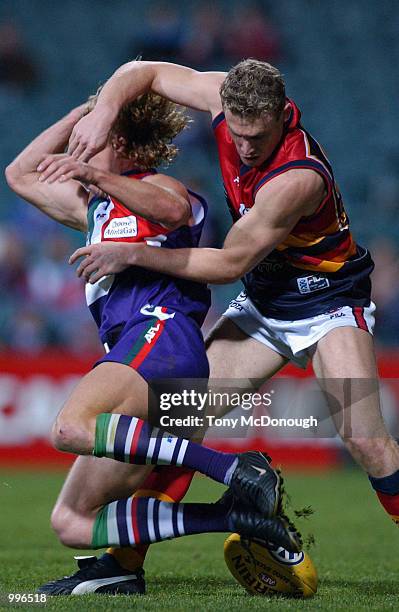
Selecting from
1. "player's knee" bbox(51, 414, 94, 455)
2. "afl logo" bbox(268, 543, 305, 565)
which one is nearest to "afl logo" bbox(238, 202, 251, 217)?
"player's knee" bbox(51, 414, 94, 455)

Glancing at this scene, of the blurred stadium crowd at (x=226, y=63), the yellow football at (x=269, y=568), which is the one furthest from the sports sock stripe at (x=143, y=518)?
the blurred stadium crowd at (x=226, y=63)

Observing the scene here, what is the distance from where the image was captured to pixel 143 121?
5.18 metres

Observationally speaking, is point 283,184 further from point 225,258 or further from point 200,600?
point 200,600

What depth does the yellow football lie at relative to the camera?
15.5 ft

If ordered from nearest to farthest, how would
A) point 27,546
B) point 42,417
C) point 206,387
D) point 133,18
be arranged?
point 206,387
point 27,546
point 42,417
point 133,18

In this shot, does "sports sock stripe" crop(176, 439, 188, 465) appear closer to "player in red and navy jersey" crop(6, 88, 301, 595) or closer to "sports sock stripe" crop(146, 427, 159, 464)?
"player in red and navy jersey" crop(6, 88, 301, 595)

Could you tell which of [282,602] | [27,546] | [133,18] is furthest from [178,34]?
[282,602]

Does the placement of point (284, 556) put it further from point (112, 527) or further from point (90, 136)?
point (90, 136)

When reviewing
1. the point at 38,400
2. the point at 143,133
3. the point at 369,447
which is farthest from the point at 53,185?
the point at 38,400

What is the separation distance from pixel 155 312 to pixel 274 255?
0.73 meters

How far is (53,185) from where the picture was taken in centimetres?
536

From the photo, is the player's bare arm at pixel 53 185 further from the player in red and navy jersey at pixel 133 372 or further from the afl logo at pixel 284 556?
the afl logo at pixel 284 556

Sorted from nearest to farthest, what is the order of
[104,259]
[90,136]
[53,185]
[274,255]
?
[104,259], [90,136], [274,255], [53,185]

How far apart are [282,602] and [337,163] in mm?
10936
